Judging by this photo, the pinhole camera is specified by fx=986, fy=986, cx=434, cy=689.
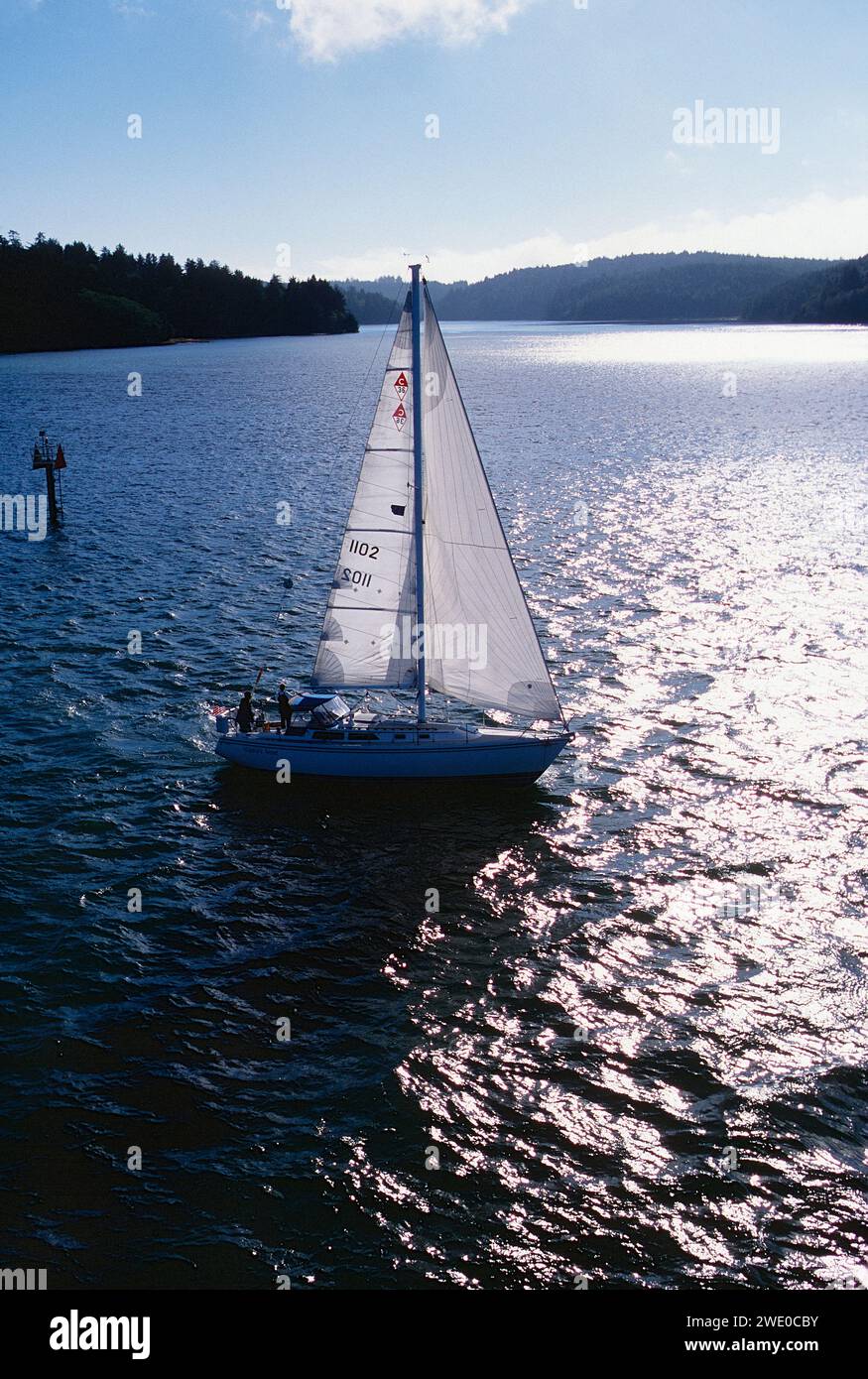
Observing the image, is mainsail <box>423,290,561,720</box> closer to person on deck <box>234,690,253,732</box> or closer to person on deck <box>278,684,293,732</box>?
person on deck <box>278,684,293,732</box>

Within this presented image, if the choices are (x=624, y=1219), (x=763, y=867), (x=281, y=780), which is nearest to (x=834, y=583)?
(x=763, y=867)

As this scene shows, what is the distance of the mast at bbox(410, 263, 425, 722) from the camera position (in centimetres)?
2973

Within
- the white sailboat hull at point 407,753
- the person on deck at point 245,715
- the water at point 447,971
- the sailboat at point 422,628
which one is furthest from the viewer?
the person on deck at point 245,715

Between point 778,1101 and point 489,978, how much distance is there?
7.18 metres

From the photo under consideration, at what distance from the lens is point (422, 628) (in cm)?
3350

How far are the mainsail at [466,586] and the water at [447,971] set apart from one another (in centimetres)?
373

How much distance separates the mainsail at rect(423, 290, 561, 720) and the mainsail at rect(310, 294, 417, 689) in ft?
2.18

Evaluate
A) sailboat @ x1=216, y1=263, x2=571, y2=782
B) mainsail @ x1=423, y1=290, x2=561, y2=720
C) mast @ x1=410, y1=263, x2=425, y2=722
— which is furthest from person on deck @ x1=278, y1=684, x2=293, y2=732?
mainsail @ x1=423, y1=290, x2=561, y2=720

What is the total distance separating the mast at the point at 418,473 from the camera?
29734 mm

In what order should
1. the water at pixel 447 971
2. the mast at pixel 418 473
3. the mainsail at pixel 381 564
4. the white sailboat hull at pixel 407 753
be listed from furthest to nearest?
the white sailboat hull at pixel 407 753 → the mainsail at pixel 381 564 → the mast at pixel 418 473 → the water at pixel 447 971

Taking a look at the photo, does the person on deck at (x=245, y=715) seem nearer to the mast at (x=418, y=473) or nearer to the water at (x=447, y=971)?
the water at (x=447, y=971)

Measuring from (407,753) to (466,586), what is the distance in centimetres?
593

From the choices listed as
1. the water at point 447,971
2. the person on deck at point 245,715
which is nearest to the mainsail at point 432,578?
the person on deck at point 245,715
